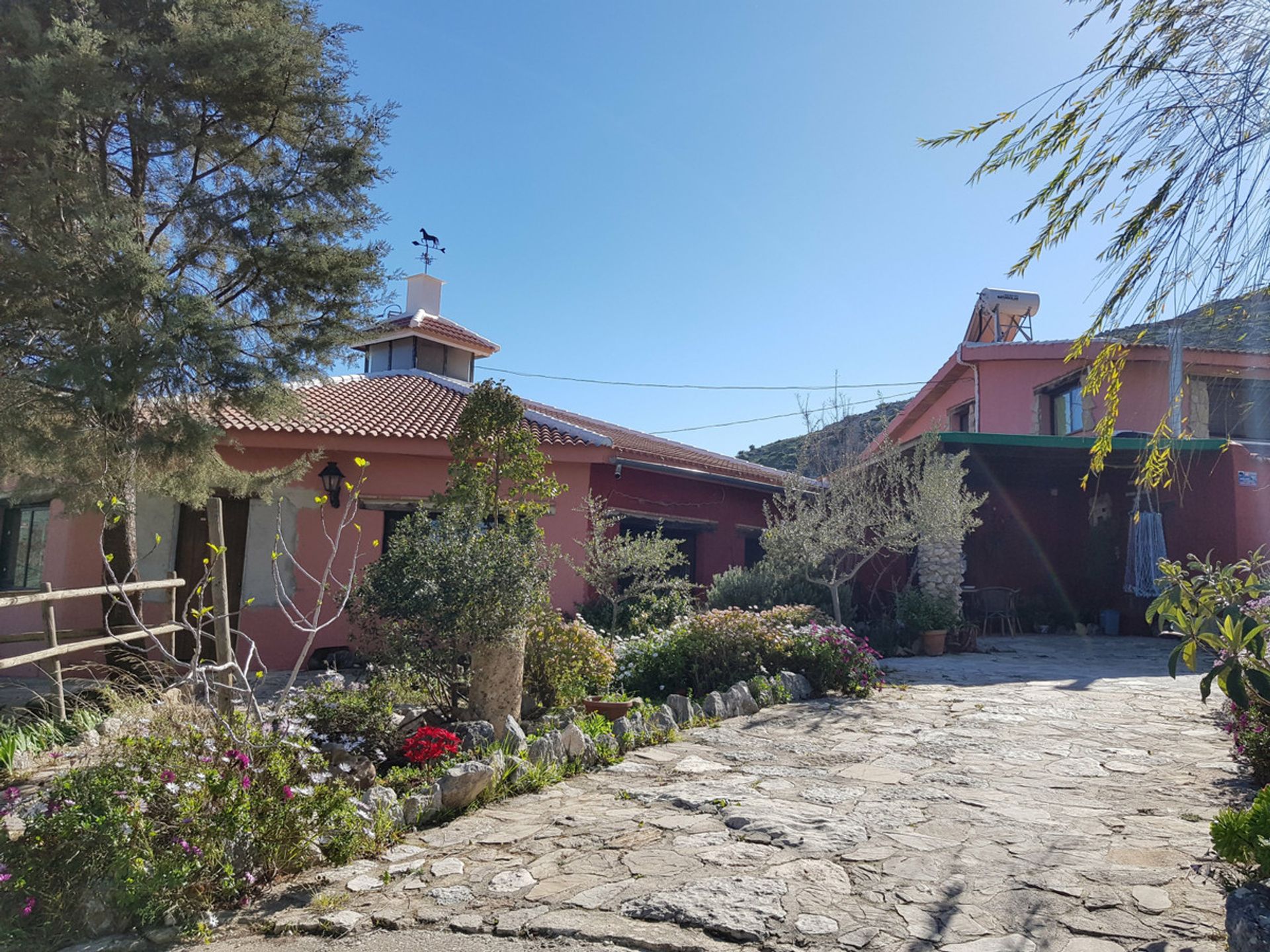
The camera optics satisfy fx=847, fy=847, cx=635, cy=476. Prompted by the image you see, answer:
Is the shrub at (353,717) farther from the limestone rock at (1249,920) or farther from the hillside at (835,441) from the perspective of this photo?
the hillside at (835,441)

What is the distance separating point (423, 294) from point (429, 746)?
48.6 feet

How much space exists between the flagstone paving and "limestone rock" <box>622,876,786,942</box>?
1 cm

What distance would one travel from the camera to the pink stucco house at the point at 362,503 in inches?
428

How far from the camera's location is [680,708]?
7.03 meters

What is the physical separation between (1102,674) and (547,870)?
27.6 ft

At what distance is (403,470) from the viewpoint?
11586mm

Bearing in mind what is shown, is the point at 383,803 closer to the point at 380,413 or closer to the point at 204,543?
the point at 204,543

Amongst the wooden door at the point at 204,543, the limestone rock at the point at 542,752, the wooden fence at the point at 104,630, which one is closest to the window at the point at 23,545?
the wooden door at the point at 204,543

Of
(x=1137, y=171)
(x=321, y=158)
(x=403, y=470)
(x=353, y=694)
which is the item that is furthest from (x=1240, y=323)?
(x=403, y=470)

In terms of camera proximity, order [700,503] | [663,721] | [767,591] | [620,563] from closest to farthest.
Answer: [663,721] < [620,563] < [767,591] < [700,503]

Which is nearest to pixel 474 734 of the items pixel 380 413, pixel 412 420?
pixel 412 420

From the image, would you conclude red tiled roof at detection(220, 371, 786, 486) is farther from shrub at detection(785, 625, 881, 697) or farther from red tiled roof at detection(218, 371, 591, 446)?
shrub at detection(785, 625, 881, 697)

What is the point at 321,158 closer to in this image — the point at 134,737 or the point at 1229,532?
the point at 134,737

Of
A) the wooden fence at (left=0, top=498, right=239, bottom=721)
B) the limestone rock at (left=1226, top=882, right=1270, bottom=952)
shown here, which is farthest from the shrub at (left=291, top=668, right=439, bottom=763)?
the limestone rock at (left=1226, top=882, right=1270, bottom=952)
